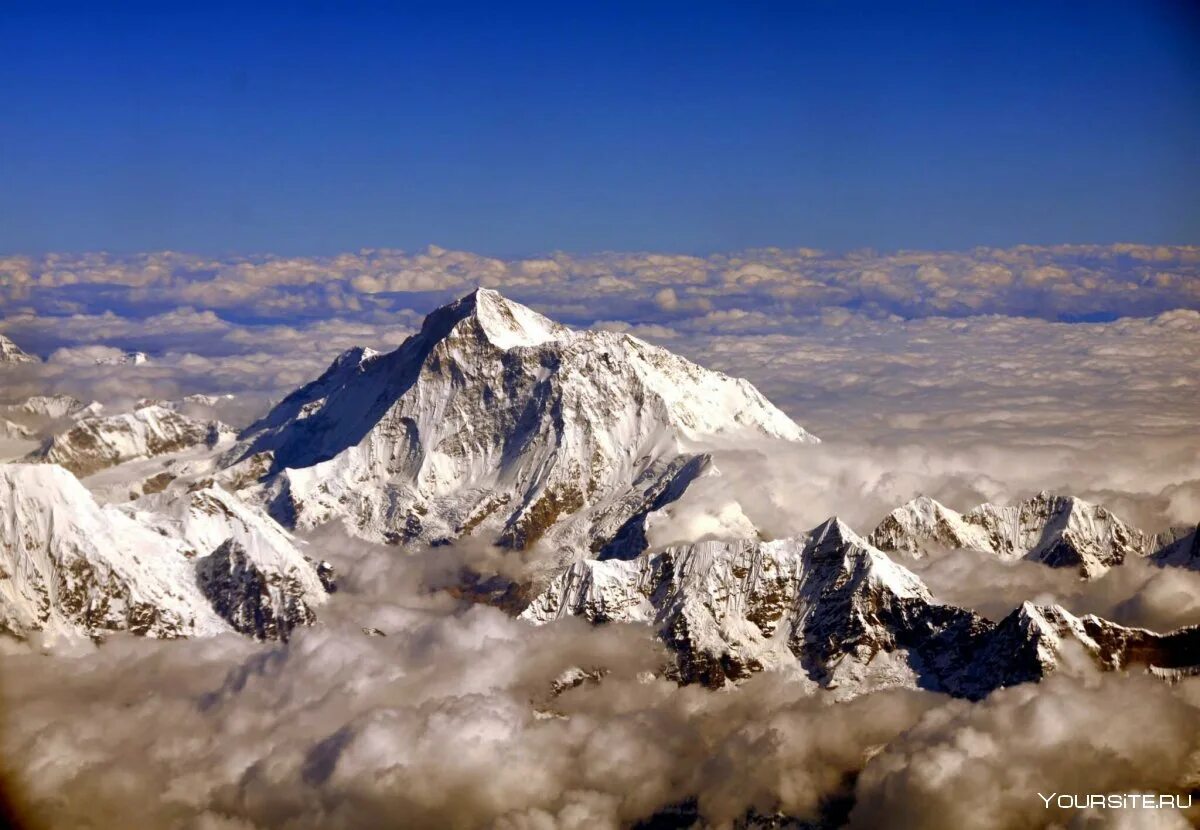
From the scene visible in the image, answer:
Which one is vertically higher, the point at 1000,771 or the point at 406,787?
the point at 1000,771

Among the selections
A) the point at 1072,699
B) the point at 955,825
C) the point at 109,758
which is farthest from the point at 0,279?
the point at 1072,699

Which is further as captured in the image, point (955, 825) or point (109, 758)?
point (109, 758)

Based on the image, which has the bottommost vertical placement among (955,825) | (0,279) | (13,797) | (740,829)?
(740,829)

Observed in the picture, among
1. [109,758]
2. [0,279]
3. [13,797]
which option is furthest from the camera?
[109,758]

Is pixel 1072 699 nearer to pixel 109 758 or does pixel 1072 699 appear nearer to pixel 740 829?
pixel 740 829

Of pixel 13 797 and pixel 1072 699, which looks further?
pixel 1072 699

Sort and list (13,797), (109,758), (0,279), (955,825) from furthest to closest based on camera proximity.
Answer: (109,758), (0,279), (955,825), (13,797)

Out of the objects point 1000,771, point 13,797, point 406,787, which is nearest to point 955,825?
point 1000,771

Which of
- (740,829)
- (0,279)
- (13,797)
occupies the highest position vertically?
(0,279)

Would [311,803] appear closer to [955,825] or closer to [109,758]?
[109,758]
